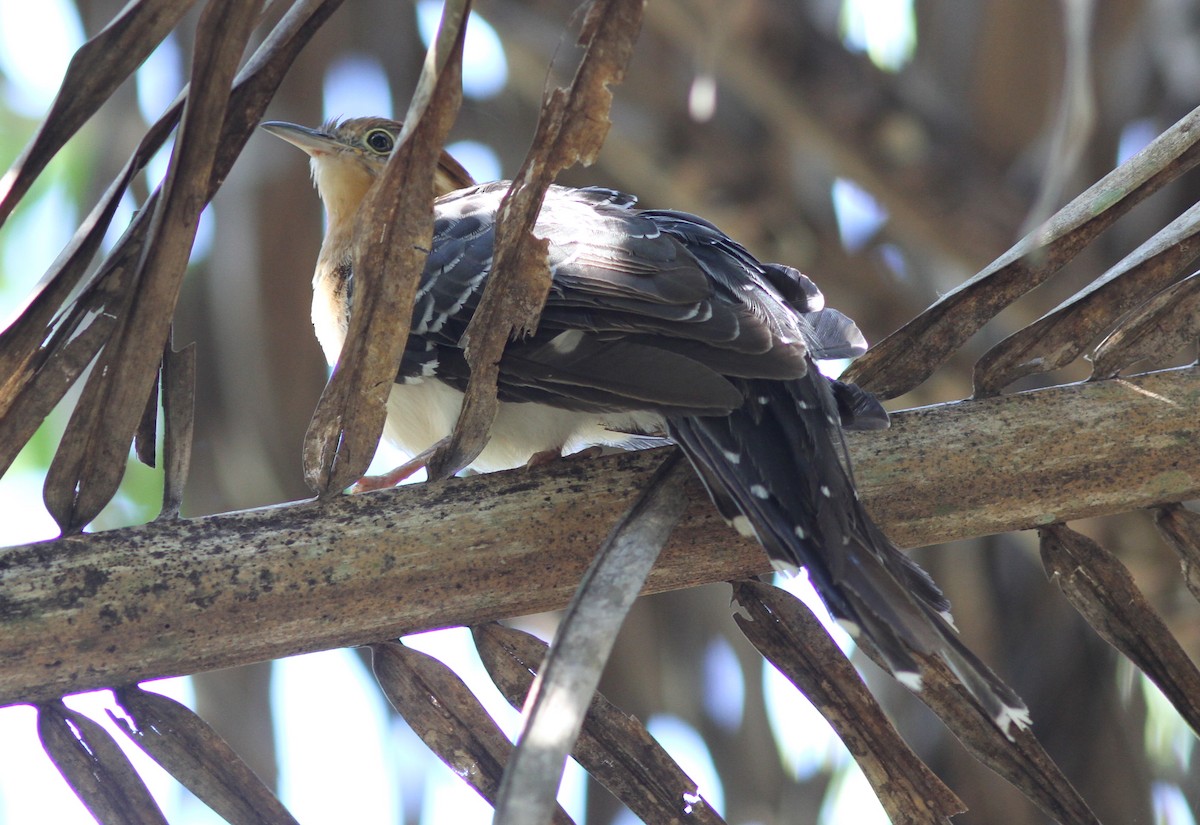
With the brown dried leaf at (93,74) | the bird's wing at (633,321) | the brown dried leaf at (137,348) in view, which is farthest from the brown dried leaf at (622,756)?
the brown dried leaf at (93,74)

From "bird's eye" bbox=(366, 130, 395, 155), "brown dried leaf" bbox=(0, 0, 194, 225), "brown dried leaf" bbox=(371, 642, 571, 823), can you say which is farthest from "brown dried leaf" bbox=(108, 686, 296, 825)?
"bird's eye" bbox=(366, 130, 395, 155)

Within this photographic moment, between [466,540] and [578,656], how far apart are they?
0.52m

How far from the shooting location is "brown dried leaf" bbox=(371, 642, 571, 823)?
185 centimetres

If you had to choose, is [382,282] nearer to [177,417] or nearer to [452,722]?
[177,417]

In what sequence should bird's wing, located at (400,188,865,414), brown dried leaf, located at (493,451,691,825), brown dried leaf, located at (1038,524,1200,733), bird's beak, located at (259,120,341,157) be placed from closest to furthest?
brown dried leaf, located at (493,451,691,825), brown dried leaf, located at (1038,524,1200,733), bird's wing, located at (400,188,865,414), bird's beak, located at (259,120,341,157)

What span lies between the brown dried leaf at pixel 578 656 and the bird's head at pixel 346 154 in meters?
2.26

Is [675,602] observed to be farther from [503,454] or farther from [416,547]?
[416,547]

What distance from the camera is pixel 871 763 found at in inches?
74.7

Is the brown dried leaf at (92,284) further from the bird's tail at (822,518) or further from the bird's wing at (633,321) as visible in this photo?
the bird's tail at (822,518)

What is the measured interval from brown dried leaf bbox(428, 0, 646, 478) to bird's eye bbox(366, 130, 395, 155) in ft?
6.50

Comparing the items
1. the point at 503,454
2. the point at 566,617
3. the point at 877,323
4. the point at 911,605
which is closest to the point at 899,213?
the point at 877,323

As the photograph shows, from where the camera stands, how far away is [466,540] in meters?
1.91

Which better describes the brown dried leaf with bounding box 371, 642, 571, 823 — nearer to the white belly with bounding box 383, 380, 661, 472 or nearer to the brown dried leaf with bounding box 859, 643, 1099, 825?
the brown dried leaf with bounding box 859, 643, 1099, 825

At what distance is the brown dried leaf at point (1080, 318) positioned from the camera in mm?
2104
